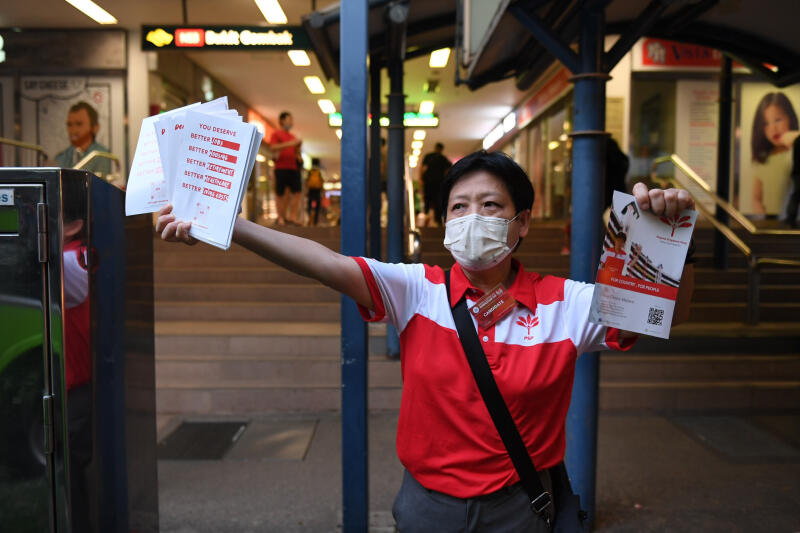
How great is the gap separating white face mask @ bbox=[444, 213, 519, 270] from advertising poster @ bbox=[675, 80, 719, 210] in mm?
12056

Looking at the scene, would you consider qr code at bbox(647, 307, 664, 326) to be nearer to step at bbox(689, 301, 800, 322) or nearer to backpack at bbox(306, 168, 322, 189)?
step at bbox(689, 301, 800, 322)

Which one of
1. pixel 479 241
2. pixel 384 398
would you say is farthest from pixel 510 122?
pixel 479 241

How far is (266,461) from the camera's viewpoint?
4.21m

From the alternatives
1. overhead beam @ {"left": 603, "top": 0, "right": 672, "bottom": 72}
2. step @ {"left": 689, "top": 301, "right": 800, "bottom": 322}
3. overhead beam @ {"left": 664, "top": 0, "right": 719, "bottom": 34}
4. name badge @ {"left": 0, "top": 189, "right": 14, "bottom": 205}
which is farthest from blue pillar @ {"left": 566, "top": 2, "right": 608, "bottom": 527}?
step @ {"left": 689, "top": 301, "right": 800, "bottom": 322}

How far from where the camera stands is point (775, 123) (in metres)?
12.3

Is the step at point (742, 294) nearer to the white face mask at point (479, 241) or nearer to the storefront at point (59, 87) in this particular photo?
the white face mask at point (479, 241)

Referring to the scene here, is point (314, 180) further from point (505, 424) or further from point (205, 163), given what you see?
point (505, 424)

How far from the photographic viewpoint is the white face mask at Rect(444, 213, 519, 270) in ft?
5.27

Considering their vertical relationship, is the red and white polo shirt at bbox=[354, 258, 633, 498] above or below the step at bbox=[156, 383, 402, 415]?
above

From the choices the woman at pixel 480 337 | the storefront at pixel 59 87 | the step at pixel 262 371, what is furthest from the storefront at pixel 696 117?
the woman at pixel 480 337

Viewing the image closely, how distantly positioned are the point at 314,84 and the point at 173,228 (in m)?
12.9

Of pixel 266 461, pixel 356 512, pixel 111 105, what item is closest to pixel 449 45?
pixel 266 461

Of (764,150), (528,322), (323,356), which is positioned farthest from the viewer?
(764,150)

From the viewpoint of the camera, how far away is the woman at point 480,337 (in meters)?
1.50
